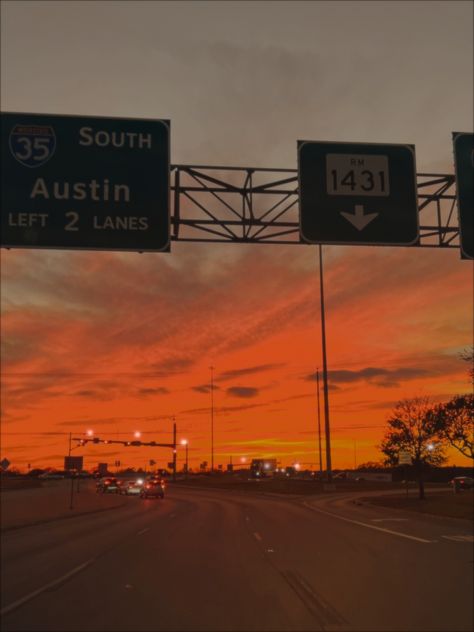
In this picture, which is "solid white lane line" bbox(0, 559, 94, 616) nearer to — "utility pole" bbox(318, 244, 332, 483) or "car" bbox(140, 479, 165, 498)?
"utility pole" bbox(318, 244, 332, 483)

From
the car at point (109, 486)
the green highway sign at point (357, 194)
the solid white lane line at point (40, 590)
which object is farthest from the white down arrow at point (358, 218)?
the car at point (109, 486)

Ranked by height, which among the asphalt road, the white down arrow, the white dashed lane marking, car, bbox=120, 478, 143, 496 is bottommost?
car, bbox=120, 478, 143, 496

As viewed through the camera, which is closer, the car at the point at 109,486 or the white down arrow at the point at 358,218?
the white down arrow at the point at 358,218

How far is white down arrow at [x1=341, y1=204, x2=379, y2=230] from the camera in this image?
11570 millimetres

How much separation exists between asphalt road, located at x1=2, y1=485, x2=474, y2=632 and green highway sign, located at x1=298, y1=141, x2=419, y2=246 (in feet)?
17.8

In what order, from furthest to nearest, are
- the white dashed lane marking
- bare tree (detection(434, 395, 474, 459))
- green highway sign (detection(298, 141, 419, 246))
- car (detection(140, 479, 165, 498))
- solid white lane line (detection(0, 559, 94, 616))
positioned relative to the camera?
car (detection(140, 479, 165, 498))
bare tree (detection(434, 395, 474, 459))
the white dashed lane marking
green highway sign (detection(298, 141, 419, 246))
solid white lane line (detection(0, 559, 94, 616))

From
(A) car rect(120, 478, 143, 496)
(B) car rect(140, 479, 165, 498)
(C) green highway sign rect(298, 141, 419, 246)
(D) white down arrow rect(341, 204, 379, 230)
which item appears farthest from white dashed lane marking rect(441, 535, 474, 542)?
(A) car rect(120, 478, 143, 496)

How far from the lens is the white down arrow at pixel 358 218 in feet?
38.0

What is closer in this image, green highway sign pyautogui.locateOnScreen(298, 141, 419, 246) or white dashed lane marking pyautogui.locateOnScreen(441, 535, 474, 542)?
green highway sign pyautogui.locateOnScreen(298, 141, 419, 246)

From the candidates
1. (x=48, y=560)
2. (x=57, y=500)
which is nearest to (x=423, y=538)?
(x=48, y=560)

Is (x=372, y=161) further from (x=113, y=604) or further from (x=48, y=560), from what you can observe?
(x=48, y=560)

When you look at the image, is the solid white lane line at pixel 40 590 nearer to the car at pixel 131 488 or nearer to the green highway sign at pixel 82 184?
the green highway sign at pixel 82 184

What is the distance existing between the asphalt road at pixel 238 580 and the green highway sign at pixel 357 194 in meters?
5.44

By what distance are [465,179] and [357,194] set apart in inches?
80.0
